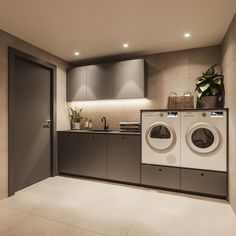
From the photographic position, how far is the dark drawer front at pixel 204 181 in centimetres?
265

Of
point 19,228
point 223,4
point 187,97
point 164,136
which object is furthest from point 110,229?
point 223,4

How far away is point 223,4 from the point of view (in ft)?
6.72

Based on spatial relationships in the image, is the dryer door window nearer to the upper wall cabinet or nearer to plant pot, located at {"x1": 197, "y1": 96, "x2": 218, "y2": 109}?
plant pot, located at {"x1": 197, "y1": 96, "x2": 218, "y2": 109}

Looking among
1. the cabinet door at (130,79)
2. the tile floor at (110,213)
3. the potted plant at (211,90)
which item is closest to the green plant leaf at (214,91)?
the potted plant at (211,90)

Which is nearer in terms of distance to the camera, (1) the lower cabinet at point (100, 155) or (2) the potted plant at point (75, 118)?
(1) the lower cabinet at point (100, 155)

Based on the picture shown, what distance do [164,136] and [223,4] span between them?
73.4 inches

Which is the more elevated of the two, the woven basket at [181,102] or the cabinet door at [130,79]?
the cabinet door at [130,79]

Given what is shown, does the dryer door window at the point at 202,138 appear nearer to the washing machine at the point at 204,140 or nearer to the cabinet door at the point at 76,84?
the washing machine at the point at 204,140

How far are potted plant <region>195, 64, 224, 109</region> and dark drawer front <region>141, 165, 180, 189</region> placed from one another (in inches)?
45.7

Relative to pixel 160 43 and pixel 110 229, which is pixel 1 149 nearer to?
pixel 110 229

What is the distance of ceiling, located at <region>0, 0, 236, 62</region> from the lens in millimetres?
2068

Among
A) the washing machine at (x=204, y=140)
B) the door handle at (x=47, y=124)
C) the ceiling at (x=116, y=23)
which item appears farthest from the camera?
the door handle at (x=47, y=124)

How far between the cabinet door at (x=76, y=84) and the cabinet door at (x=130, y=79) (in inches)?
28.3

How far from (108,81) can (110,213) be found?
7.67 feet
